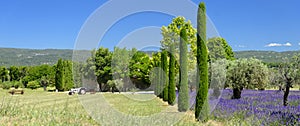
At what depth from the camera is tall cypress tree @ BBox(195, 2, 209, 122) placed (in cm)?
1050

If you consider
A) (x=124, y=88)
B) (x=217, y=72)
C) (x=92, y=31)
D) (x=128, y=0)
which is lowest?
(x=124, y=88)

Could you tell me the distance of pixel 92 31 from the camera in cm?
1205

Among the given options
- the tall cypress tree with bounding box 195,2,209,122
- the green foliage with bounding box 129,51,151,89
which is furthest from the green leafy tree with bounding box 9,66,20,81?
the tall cypress tree with bounding box 195,2,209,122

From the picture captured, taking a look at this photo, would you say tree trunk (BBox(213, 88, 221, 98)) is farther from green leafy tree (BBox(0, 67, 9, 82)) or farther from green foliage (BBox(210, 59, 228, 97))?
green leafy tree (BBox(0, 67, 9, 82))

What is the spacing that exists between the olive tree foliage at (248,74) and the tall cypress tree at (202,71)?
779 cm

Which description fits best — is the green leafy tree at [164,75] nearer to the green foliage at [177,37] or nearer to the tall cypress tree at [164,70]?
the tall cypress tree at [164,70]

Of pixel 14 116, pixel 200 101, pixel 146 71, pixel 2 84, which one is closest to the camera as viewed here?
pixel 14 116

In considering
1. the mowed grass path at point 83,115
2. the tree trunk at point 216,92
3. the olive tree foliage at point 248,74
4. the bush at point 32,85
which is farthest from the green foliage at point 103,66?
the mowed grass path at point 83,115

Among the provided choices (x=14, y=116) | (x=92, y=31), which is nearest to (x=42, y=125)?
(x=14, y=116)

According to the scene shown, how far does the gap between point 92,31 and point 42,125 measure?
514 cm

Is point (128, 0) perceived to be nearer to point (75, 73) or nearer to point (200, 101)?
point (200, 101)

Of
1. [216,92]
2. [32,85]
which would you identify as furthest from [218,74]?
[32,85]

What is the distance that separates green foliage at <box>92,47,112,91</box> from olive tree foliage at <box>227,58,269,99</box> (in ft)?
78.4

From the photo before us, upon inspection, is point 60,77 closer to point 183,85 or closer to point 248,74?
point 248,74
